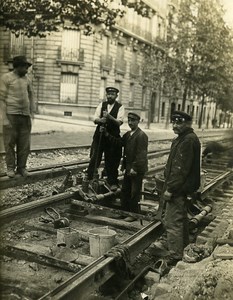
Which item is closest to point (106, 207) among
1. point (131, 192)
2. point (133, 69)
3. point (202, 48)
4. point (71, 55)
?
point (131, 192)

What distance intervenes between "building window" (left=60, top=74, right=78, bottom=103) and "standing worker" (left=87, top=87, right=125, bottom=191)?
72.8ft

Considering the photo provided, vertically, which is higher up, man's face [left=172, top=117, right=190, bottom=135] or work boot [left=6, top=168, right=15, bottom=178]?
man's face [left=172, top=117, right=190, bottom=135]

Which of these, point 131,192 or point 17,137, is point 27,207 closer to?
point 131,192

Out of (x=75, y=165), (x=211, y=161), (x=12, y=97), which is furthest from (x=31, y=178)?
(x=211, y=161)

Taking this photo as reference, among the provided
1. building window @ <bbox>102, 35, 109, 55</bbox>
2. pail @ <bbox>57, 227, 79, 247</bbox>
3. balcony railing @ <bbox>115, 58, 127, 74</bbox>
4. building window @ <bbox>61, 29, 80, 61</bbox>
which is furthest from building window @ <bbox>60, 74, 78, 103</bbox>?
pail @ <bbox>57, 227, 79, 247</bbox>

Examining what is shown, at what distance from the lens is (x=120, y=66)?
32438 millimetres

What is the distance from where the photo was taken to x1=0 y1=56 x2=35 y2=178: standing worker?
6.52m

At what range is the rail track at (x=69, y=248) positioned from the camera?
137 inches

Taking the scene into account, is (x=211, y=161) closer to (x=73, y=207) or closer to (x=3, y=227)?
(x=73, y=207)

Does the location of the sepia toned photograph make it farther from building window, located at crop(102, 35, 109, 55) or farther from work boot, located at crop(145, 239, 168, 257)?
building window, located at crop(102, 35, 109, 55)

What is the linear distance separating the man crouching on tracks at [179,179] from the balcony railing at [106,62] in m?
26.7

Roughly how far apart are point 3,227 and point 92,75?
26056 mm

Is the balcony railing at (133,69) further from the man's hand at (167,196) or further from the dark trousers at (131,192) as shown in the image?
the man's hand at (167,196)

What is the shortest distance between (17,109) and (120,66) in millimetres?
26472
